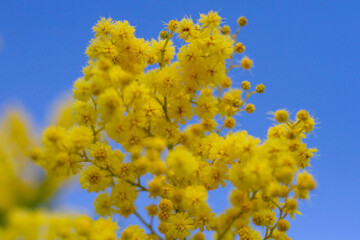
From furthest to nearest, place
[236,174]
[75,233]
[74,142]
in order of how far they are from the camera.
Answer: [74,142] < [236,174] < [75,233]

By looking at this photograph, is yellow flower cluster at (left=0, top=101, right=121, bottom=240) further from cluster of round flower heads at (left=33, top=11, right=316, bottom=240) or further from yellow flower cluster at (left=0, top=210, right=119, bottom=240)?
cluster of round flower heads at (left=33, top=11, right=316, bottom=240)

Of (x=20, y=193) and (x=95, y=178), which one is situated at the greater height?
(x=95, y=178)

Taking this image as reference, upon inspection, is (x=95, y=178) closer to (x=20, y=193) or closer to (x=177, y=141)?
(x=177, y=141)

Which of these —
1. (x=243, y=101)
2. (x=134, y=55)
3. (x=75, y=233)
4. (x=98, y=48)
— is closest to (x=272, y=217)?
(x=243, y=101)

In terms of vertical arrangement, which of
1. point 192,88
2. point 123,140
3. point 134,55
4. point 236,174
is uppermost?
point 134,55

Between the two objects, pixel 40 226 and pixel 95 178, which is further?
pixel 95 178

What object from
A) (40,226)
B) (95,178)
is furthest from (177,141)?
(40,226)

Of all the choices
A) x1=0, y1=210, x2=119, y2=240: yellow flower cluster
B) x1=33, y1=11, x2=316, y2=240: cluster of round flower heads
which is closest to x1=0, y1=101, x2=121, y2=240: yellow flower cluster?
x1=0, y1=210, x2=119, y2=240: yellow flower cluster

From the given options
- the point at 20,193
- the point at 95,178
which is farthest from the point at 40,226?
the point at 95,178

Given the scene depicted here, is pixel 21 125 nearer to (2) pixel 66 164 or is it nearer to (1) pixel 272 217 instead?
(2) pixel 66 164
